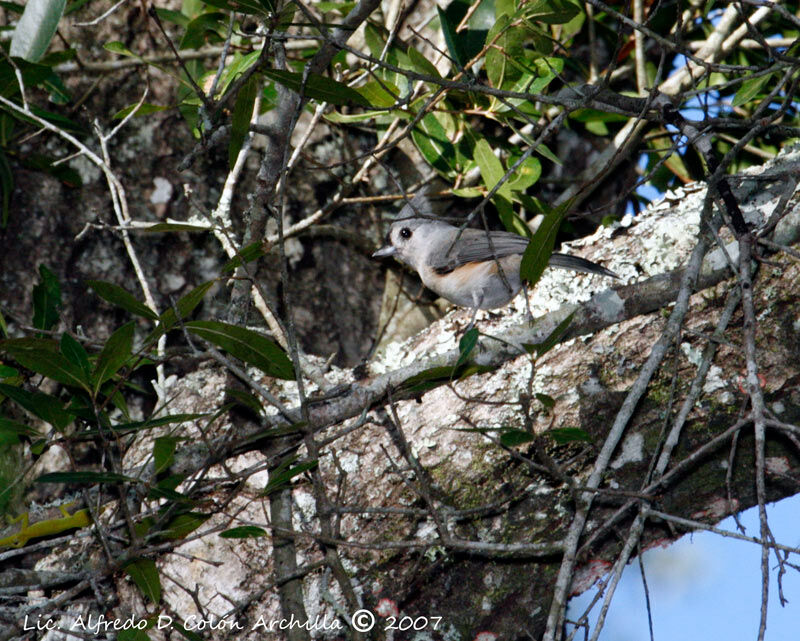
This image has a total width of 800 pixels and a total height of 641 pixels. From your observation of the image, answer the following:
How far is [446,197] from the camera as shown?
367 centimetres

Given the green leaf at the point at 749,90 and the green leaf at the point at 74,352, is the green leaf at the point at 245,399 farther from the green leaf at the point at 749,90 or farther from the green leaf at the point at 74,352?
the green leaf at the point at 749,90

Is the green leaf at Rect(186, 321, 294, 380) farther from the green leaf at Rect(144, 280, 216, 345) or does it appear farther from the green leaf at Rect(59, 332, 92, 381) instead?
the green leaf at Rect(59, 332, 92, 381)

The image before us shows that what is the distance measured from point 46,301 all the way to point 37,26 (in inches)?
33.7

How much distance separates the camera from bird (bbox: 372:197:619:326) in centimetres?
327

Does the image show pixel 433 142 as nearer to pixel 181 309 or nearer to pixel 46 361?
Result: pixel 181 309

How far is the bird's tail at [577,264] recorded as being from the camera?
281cm

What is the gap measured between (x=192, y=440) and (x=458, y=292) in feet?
4.40

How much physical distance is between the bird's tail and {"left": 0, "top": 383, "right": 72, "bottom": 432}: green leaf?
167 cm

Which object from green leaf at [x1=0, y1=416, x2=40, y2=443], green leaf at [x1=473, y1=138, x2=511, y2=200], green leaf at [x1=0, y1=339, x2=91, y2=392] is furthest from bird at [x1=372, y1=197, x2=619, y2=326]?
green leaf at [x1=0, y1=416, x2=40, y2=443]

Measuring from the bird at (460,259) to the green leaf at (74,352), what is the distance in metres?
Answer: 1.52

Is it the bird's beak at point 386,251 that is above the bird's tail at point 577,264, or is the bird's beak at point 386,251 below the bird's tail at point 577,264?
above

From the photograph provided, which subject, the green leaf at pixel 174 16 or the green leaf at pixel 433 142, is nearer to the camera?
the green leaf at pixel 433 142

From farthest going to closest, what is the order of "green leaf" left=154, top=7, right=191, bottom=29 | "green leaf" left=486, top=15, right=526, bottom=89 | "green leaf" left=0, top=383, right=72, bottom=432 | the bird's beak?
the bird's beak < "green leaf" left=154, top=7, right=191, bottom=29 < "green leaf" left=486, top=15, right=526, bottom=89 < "green leaf" left=0, top=383, right=72, bottom=432

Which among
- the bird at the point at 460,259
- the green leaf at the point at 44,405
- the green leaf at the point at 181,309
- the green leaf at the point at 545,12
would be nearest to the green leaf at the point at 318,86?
the green leaf at the point at 181,309
